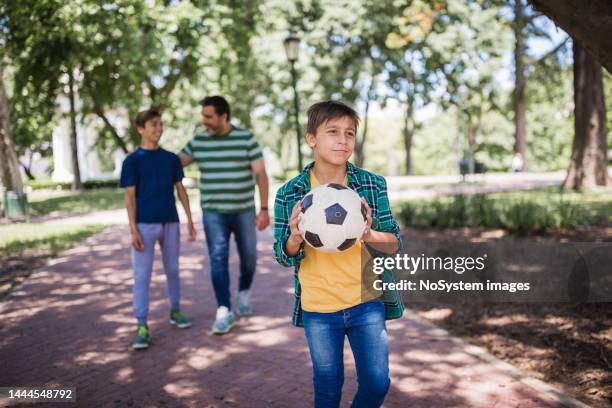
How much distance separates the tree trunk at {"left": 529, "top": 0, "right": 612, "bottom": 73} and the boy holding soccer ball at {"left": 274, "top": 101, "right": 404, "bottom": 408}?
6.07 feet

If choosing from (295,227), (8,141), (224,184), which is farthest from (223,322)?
(8,141)

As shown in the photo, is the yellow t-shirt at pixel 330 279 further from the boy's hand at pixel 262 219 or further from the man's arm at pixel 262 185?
the boy's hand at pixel 262 219

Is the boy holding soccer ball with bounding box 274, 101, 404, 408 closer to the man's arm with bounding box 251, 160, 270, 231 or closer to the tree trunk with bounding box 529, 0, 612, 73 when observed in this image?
the tree trunk with bounding box 529, 0, 612, 73

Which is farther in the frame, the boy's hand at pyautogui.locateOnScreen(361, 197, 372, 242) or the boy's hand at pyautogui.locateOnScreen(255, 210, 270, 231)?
the boy's hand at pyautogui.locateOnScreen(255, 210, 270, 231)

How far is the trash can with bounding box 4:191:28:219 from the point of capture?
50.4ft

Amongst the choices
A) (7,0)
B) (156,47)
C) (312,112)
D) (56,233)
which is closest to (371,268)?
(312,112)

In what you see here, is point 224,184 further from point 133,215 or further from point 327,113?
point 327,113

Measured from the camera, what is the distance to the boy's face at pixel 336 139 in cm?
252

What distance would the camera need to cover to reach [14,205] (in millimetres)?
15469

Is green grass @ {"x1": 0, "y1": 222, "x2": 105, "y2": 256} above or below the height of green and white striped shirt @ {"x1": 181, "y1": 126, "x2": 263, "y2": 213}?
below

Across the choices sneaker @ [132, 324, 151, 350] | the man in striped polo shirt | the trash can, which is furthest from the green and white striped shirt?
the trash can

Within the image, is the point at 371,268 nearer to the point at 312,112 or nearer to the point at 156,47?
the point at 312,112

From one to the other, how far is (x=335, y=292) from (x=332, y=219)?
1.23 ft

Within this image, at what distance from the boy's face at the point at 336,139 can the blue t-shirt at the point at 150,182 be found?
8.87 feet
